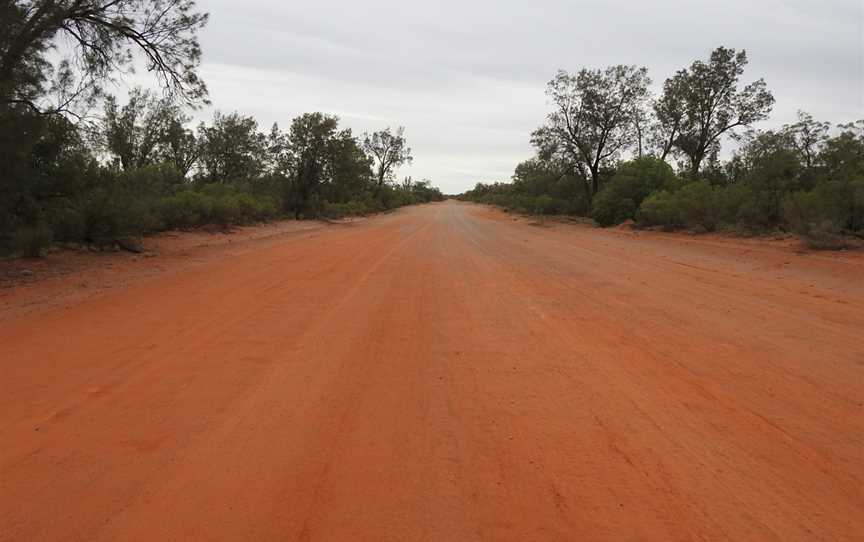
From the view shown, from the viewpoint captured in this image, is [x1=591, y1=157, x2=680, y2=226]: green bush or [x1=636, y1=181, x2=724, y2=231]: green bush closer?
[x1=636, y1=181, x2=724, y2=231]: green bush

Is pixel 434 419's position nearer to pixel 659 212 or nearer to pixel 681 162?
pixel 659 212

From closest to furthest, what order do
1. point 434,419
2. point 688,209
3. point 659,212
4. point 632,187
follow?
point 434,419 < point 688,209 < point 659,212 < point 632,187

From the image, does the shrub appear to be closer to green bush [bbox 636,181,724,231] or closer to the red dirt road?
green bush [bbox 636,181,724,231]

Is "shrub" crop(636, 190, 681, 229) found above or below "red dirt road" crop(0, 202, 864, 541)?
above

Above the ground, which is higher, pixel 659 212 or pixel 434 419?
pixel 659 212

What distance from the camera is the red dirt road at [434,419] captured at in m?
3.21

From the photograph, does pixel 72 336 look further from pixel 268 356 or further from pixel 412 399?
pixel 412 399

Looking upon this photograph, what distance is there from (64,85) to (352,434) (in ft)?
45.5

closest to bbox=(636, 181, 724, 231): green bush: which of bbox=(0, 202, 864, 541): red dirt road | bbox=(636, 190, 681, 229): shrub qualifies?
bbox=(636, 190, 681, 229): shrub

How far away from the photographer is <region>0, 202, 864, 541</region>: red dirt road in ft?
10.5

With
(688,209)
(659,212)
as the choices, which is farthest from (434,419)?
(659,212)

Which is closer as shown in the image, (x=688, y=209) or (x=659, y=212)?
(x=688, y=209)

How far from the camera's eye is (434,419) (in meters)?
4.50

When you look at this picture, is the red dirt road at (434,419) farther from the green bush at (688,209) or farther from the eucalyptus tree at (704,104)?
the eucalyptus tree at (704,104)
